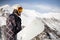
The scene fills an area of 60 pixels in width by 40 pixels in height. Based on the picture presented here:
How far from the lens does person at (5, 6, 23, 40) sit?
221 cm

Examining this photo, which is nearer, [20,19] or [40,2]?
[20,19]

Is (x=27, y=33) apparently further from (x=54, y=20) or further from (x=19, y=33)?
(x=54, y=20)

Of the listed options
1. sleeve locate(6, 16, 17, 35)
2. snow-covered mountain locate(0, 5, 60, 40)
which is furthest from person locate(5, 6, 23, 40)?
snow-covered mountain locate(0, 5, 60, 40)

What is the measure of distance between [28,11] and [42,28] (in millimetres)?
290

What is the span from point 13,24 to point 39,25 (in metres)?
0.37

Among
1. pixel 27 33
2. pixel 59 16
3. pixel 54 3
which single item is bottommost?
pixel 27 33

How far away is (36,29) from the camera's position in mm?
2396

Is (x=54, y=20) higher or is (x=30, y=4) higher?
(x=30, y=4)

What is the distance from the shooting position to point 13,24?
7.26ft

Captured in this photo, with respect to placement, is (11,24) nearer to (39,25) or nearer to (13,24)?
(13,24)

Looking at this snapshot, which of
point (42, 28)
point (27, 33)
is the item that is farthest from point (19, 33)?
point (42, 28)

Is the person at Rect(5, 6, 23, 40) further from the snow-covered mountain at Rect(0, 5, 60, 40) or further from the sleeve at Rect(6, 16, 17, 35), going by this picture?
the snow-covered mountain at Rect(0, 5, 60, 40)

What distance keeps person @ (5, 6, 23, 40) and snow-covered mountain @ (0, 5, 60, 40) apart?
15cm

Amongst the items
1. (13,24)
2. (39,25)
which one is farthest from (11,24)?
(39,25)
